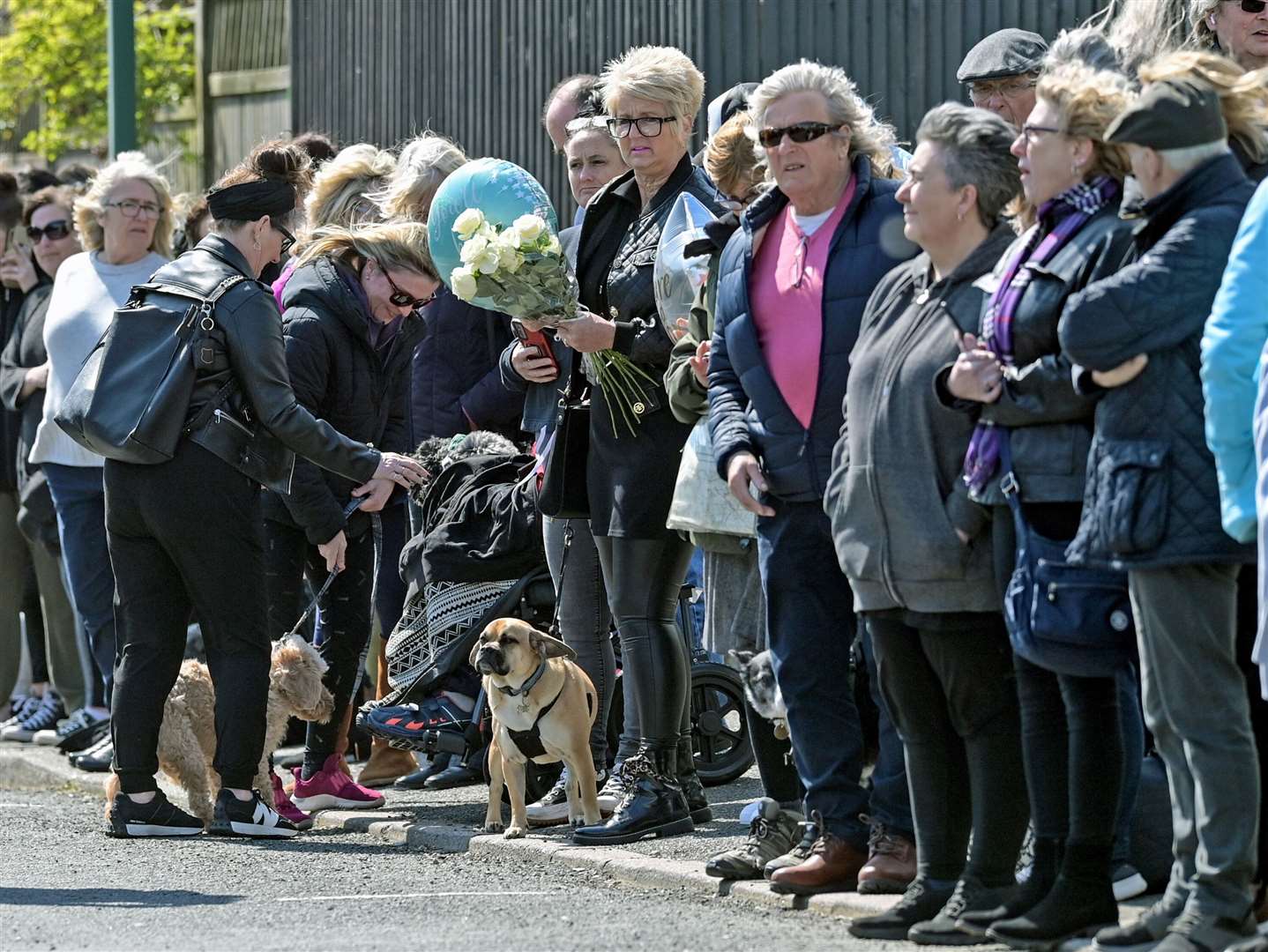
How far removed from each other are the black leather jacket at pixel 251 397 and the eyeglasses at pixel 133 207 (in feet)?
6.31

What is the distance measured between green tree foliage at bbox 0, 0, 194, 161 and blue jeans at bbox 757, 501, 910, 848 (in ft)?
54.8

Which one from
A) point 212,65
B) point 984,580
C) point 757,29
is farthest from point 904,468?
point 212,65

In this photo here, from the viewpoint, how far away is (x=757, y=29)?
42.7 ft

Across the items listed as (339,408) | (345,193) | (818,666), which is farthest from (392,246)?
(818,666)

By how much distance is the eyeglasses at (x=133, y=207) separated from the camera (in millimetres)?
10180

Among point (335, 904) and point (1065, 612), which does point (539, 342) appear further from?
point (1065, 612)

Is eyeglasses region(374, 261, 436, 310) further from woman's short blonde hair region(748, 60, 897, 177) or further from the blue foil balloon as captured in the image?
woman's short blonde hair region(748, 60, 897, 177)

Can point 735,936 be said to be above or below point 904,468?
below

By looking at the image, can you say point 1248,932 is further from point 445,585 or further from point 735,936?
point 445,585

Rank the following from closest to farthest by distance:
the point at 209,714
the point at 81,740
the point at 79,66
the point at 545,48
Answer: the point at 209,714, the point at 81,740, the point at 545,48, the point at 79,66

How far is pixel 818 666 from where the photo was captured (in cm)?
648

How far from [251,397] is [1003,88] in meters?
2.84

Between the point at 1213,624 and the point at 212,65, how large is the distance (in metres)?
17.7

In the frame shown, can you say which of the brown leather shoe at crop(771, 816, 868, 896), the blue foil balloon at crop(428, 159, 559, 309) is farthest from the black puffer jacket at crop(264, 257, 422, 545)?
the brown leather shoe at crop(771, 816, 868, 896)
